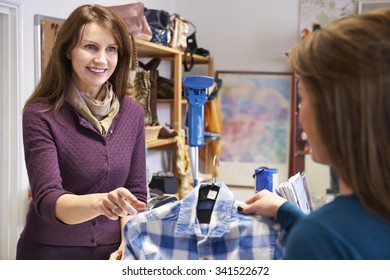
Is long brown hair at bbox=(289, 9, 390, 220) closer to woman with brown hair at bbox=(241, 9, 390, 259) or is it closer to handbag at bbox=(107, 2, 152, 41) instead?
woman with brown hair at bbox=(241, 9, 390, 259)

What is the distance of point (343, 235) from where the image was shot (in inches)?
28.7

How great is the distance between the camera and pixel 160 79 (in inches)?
140

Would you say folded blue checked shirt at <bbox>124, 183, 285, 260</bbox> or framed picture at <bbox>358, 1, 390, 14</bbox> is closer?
folded blue checked shirt at <bbox>124, 183, 285, 260</bbox>

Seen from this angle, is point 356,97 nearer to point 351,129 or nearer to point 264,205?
point 351,129

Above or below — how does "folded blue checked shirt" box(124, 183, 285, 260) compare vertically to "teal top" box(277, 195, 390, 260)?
below

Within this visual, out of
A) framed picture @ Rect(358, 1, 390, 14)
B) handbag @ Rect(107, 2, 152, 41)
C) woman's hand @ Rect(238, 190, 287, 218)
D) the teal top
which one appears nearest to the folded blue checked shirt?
woman's hand @ Rect(238, 190, 287, 218)

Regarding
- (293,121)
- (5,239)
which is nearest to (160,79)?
(293,121)

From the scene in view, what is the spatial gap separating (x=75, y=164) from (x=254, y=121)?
2.85 meters

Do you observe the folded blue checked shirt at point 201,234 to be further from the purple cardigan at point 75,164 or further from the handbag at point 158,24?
the handbag at point 158,24

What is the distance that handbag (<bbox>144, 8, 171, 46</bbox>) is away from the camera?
3.12m

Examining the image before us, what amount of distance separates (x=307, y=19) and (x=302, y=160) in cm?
110

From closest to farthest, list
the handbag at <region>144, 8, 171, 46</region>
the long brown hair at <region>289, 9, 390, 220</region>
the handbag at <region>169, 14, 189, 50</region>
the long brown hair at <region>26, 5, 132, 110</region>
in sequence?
the long brown hair at <region>289, 9, 390, 220</region>, the long brown hair at <region>26, 5, 132, 110</region>, the handbag at <region>144, 8, 171, 46</region>, the handbag at <region>169, 14, 189, 50</region>

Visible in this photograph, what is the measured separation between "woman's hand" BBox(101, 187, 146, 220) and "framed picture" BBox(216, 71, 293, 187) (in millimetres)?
3086
